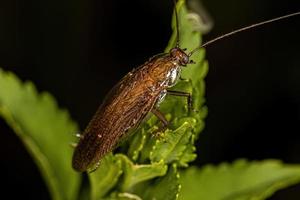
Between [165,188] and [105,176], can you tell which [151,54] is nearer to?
[105,176]

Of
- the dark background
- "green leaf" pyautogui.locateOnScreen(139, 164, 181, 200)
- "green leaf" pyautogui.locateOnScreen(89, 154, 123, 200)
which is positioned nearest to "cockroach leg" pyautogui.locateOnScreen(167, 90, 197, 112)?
"green leaf" pyautogui.locateOnScreen(139, 164, 181, 200)

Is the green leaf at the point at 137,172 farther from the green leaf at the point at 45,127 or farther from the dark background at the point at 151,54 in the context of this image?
the dark background at the point at 151,54

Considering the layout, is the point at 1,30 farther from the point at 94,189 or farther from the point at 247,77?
the point at 94,189

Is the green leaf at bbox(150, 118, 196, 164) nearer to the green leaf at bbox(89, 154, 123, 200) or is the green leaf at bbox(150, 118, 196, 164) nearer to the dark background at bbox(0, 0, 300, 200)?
the green leaf at bbox(89, 154, 123, 200)

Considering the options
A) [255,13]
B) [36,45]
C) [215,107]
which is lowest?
[215,107]

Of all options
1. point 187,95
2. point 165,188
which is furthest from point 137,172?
point 187,95

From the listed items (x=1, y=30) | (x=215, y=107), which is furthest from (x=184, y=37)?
(x=1, y=30)
